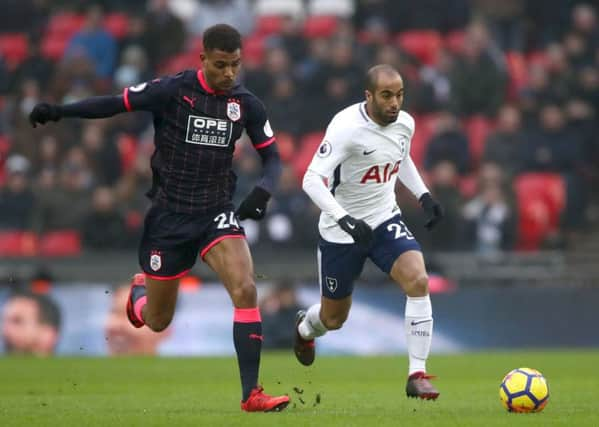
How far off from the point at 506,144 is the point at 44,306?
7.53 metres

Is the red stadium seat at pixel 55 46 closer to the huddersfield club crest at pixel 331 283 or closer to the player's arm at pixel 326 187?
the huddersfield club crest at pixel 331 283

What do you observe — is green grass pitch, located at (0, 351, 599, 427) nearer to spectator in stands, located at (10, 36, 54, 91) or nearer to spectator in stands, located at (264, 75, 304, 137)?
spectator in stands, located at (264, 75, 304, 137)

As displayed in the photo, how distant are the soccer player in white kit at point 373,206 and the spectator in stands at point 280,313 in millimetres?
6952

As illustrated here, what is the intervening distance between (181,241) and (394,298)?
9112mm

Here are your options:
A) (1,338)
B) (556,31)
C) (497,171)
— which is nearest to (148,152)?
(1,338)

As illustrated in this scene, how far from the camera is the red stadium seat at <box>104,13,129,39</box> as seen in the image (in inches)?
972

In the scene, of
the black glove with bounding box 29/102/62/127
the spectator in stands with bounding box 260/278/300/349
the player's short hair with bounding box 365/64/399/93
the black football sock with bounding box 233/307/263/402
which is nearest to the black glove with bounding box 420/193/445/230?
the player's short hair with bounding box 365/64/399/93

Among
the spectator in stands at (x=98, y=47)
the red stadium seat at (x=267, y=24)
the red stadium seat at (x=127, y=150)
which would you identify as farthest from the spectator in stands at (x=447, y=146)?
the spectator in stands at (x=98, y=47)

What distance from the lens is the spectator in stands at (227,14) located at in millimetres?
23812

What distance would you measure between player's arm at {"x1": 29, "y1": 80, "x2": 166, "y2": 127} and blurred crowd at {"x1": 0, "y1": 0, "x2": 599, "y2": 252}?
372 inches

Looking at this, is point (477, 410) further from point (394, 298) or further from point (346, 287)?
point (394, 298)

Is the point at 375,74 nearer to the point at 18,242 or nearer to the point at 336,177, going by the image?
the point at 336,177

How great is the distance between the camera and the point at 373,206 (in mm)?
11055

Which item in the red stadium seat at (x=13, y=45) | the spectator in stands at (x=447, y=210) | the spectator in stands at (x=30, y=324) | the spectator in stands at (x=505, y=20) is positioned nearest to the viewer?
the spectator in stands at (x=30, y=324)
